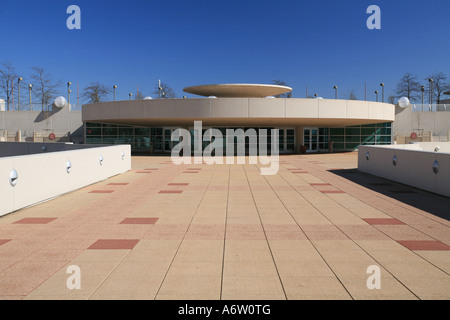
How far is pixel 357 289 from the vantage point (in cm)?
440

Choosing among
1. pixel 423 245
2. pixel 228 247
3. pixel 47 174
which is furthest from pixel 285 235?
pixel 47 174

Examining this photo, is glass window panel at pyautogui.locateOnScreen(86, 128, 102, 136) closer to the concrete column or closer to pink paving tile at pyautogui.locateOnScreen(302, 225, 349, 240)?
the concrete column

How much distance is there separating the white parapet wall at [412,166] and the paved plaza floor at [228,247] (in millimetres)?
639

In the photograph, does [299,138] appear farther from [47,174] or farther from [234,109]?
[47,174]

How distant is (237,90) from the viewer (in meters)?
32.5

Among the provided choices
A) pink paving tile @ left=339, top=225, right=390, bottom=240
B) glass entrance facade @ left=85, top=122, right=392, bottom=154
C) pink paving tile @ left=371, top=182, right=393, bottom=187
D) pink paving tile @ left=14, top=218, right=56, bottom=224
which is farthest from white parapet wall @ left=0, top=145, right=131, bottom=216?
glass entrance facade @ left=85, top=122, right=392, bottom=154

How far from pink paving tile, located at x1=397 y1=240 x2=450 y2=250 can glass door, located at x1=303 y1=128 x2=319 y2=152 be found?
34.2m

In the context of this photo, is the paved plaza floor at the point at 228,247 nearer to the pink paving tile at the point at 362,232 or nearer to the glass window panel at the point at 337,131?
the pink paving tile at the point at 362,232

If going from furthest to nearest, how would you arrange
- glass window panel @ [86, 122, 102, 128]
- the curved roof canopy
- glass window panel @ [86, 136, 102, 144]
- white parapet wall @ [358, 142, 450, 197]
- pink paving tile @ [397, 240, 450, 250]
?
glass window panel @ [86, 136, 102, 144], glass window panel @ [86, 122, 102, 128], the curved roof canopy, white parapet wall @ [358, 142, 450, 197], pink paving tile @ [397, 240, 450, 250]

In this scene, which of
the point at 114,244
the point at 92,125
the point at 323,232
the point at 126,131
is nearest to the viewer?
the point at 114,244

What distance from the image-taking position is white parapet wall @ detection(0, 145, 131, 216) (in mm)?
8523

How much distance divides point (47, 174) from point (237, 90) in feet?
78.2

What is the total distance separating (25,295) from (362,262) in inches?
174
